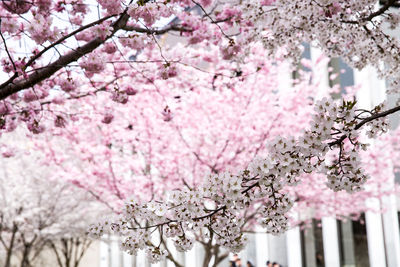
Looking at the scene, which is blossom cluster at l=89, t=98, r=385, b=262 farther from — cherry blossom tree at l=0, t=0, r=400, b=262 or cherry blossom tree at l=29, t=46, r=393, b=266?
cherry blossom tree at l=29, t=46, r=393, b=266

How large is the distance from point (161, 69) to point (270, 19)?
137 centimetres

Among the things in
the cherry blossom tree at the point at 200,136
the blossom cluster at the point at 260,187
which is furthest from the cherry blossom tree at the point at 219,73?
the cherry blossom tree at the point at 200,136

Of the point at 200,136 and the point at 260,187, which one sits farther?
the point at 200,136

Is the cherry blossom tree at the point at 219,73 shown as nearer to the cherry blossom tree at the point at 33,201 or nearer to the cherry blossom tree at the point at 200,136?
the cherry blossom tree at the point at 200,136

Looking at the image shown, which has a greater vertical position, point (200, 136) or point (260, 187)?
point (200, 136)

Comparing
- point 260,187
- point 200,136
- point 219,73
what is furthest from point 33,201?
point 260,187

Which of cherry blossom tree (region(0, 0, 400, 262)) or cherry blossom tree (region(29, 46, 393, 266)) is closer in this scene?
cherry blossom tree (region(0, 0, 400, 262))

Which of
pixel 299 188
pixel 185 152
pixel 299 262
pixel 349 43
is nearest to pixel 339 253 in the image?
pixel 299 262

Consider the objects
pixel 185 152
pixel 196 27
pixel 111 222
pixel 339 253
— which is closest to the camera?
pixel 111 222

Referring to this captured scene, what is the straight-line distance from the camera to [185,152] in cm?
879

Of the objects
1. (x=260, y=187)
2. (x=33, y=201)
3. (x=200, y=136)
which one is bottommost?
(x=260, y=187)

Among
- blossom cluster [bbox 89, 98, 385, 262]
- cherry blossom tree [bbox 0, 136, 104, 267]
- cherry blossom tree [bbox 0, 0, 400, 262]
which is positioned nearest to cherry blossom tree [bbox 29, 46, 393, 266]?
cherry blossom tree [bbox 0, 0, 400, 262]

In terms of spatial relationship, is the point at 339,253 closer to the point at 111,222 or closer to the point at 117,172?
the point at 117,172

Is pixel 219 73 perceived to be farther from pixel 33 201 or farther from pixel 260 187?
pixel 33 201
